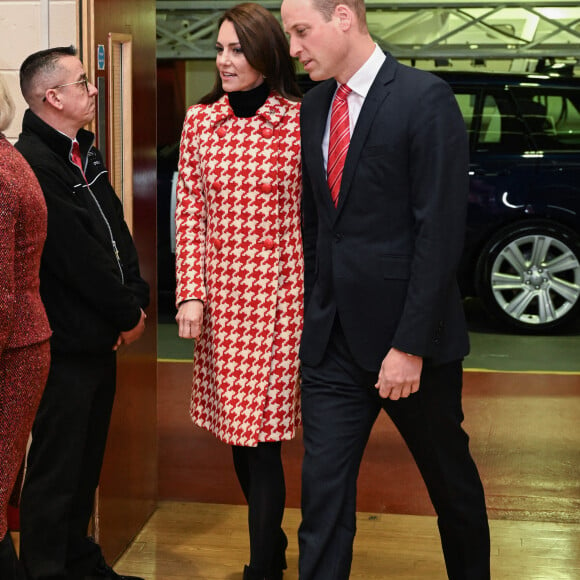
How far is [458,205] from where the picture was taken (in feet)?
8.09

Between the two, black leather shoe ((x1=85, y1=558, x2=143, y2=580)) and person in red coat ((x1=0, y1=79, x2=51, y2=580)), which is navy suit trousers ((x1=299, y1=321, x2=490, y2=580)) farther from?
black leather shoe ((x1=85, y1=558, x2=143, y2=580))

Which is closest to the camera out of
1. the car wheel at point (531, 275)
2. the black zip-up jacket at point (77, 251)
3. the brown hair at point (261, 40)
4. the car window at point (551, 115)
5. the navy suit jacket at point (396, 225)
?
the navy suit jacket at point (396, 225)

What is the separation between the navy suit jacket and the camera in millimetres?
2445

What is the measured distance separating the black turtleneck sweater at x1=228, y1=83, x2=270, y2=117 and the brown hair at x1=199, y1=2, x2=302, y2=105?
3cm

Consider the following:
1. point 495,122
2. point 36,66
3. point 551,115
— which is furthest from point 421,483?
point 551,115

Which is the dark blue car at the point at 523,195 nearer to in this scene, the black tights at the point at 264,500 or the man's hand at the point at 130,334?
the black tights at the point at 264,500

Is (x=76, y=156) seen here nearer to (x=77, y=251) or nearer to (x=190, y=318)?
(x=77, y=251)

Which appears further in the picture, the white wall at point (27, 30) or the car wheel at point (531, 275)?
the car wheel at point (531, 275)

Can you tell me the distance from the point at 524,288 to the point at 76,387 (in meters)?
4.78

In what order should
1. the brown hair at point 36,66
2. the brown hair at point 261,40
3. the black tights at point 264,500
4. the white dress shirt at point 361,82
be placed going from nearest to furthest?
1. the white dress shirt at point 361,82
2. the brown hair at point 36,66
3. the brown hair at point 261,40
4. the black tights at point 264,500

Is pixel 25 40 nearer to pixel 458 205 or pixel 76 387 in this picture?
pixel 76 387

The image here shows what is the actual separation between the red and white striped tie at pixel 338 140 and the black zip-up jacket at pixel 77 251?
1.98 ft

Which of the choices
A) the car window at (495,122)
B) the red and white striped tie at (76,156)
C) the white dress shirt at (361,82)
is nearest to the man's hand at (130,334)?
the red and white striped tie at (76,156)

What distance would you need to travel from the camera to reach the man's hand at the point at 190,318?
3061mm
